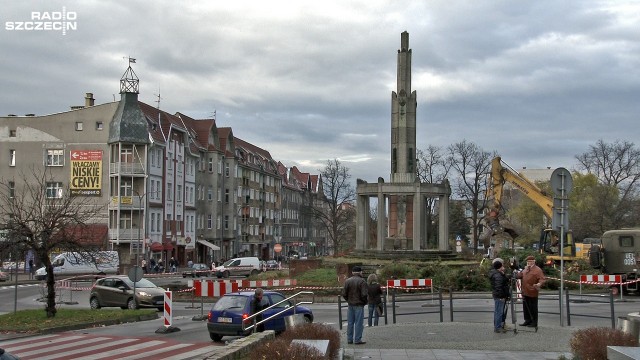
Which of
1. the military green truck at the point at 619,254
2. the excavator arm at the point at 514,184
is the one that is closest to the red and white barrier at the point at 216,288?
the military green truck at the point at 619,254

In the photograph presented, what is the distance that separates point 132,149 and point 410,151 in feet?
104

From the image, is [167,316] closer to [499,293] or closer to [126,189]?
[499,293]

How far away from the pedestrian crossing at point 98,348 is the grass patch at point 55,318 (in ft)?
5.71

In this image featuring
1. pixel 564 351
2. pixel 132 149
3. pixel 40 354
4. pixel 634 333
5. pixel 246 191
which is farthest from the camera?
pixel 246 191

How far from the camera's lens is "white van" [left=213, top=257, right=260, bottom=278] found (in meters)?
57.7

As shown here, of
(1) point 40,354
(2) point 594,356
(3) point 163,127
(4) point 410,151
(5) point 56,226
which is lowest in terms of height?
(1) point 40,354

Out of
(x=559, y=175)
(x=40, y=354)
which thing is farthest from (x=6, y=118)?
(x=559, y=175)

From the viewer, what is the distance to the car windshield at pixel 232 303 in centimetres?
1920

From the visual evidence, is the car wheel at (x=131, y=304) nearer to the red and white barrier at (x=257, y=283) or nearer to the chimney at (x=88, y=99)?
the red and white barrier at (x=257, y=283)

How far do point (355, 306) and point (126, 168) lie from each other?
54387 mm

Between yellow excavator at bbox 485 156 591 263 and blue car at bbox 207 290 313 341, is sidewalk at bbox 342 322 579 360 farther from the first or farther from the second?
yellow excavator at bbox 485 156 591 263

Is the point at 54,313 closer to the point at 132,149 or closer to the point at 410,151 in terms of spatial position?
the point at 410,151

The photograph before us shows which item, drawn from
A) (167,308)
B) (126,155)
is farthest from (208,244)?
(167,308)

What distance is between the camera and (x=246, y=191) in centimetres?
10200
